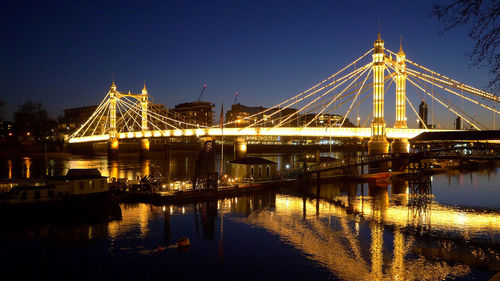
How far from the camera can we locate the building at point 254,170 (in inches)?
1789

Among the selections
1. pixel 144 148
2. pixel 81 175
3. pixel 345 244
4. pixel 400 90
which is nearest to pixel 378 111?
pixel 400 90

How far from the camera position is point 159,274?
731 inches

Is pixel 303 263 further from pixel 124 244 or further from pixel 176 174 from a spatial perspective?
pixel 176 174

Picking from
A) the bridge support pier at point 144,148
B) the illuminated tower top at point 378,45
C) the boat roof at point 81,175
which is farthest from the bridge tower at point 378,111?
the bridge support pier at point 144,148

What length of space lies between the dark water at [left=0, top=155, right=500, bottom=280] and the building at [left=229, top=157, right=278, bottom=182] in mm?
8414

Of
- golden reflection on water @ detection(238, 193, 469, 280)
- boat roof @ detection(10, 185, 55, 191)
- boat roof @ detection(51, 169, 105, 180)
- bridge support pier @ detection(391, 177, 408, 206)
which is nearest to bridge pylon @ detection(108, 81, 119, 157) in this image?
boat roof @ detection(51, 169, 105, 180)

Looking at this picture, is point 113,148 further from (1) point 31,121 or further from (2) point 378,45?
(2) point 378,45

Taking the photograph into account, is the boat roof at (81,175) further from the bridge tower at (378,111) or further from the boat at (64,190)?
the bridge tower at (378,111)

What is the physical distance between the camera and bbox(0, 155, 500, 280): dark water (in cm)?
1902

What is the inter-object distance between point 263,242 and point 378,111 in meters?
41.6

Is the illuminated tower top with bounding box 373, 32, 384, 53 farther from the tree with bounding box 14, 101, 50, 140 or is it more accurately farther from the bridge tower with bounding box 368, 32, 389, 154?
the tree with bounding box 14, 101, 50, 140

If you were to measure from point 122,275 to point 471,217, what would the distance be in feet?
91.2

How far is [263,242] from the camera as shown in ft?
78.1

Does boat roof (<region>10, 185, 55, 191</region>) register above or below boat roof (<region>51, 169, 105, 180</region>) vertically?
below
